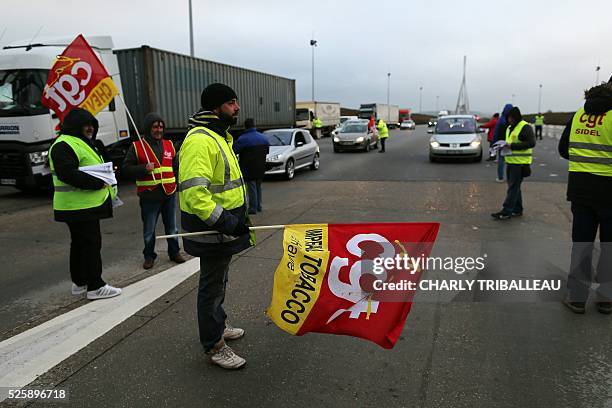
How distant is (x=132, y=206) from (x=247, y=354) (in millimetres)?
7192

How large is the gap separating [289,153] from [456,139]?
6913 mm

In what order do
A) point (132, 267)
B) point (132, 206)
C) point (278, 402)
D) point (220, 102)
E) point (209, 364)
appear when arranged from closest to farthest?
point (278, 402)
point (220, 102)
point (209, 364)
point (132, 267)
point (132, 206)

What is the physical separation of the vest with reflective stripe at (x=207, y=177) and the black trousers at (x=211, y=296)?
0.22m

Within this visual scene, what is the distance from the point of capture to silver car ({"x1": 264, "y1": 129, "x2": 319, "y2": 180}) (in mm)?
13484

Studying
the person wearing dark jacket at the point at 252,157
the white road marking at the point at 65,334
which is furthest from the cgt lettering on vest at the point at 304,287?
the person wearing dark jacket at the point at 252,157

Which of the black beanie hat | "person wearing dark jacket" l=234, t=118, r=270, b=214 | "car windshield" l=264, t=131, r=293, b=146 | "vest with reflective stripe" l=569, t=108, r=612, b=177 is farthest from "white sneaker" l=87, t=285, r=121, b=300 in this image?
"car windshield" l=264, t=131, r=293, b=146

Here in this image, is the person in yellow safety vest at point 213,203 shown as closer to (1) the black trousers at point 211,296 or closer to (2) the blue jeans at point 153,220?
(1) the black trousers at point 211,296

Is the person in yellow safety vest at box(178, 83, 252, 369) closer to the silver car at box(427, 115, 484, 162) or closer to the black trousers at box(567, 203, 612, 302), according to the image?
the black trousers at box(567, 203, 612, 302)

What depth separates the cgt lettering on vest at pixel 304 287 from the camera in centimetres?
309

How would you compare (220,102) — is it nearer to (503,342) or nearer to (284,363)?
(284,363)

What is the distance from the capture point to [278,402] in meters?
2.84

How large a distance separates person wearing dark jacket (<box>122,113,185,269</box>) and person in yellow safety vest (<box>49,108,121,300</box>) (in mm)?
786

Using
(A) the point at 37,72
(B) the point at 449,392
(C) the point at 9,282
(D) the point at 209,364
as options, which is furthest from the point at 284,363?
(A) the point at 37,72

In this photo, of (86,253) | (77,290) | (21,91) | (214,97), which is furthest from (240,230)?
(21,91)
